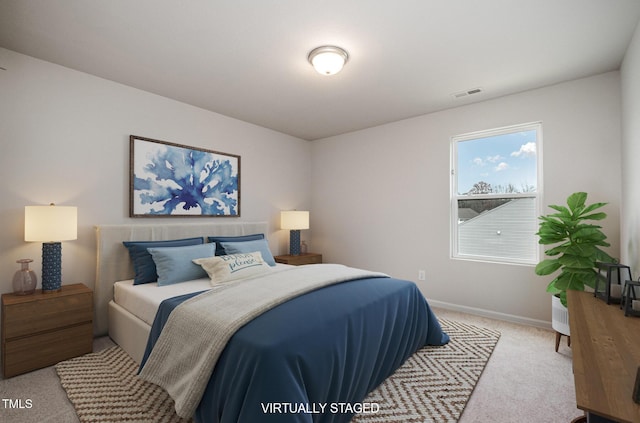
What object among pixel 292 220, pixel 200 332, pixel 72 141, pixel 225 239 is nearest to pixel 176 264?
pixel 225 239

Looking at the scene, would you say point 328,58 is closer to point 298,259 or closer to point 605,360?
point 605,360

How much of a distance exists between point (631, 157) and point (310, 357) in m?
2.84

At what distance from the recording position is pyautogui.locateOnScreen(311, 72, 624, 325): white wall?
290 cm

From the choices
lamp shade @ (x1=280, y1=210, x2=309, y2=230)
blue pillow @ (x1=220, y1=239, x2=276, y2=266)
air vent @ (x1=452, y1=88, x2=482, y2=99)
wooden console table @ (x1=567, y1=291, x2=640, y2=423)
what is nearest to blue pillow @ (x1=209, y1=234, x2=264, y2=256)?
blue pillow @ (x1=220, y1=239, x2=276, y2=266)

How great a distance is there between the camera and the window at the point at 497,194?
3.32 m

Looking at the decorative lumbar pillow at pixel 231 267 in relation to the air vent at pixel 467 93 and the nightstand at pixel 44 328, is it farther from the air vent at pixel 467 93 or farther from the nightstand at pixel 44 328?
the air vent at pixel 467 93

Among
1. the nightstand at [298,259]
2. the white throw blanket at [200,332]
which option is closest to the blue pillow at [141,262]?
the white throw blanket at [200,332]

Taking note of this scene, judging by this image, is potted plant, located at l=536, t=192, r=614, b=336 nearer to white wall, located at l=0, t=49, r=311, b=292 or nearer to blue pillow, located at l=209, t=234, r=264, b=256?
blue pillow, located at l=209, t=234, r=264, b=256

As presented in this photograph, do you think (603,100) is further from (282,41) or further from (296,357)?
(296,357)

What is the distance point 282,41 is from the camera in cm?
230

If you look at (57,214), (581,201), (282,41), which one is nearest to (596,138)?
(581,201)

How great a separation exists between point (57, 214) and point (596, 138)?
478cm

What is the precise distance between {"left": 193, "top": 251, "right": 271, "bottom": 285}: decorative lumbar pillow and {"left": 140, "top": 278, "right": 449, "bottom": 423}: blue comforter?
2.13 ft

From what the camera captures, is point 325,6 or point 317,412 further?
point 325,6
